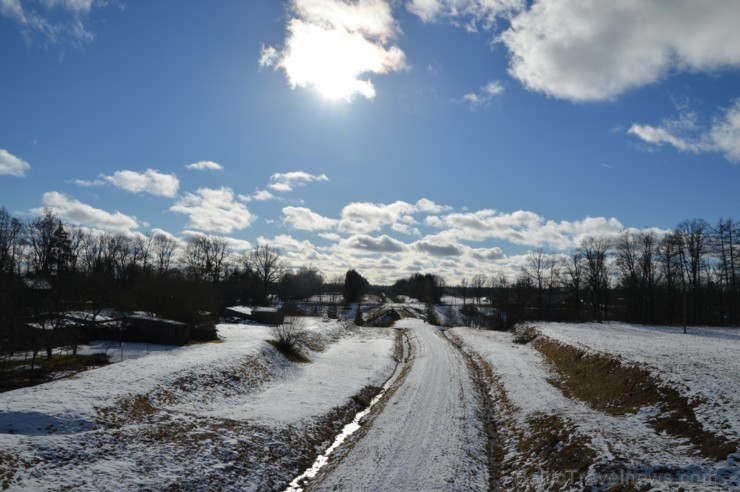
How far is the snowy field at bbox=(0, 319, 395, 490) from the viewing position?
1078 centimetres

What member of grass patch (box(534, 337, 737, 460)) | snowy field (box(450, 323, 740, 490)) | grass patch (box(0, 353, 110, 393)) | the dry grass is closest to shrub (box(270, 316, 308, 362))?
grass patch (box(0, 353, 110, 393))

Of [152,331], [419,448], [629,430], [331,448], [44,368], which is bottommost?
[331,448]

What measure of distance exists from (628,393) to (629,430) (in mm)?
5547

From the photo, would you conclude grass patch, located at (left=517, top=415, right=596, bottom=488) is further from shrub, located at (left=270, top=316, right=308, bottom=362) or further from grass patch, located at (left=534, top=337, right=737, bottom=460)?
shrub, located at (left=270, top=316, right=308, bottom=362)

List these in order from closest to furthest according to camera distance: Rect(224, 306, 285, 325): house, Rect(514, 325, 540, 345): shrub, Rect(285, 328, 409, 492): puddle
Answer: Rect(285, 328, 409, 492): puddle → Rect(514, 325, 540, 345): shrub → Rect(224, 306, 285, 325): house

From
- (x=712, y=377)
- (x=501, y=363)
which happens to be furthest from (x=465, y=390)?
(x=712, y=377)

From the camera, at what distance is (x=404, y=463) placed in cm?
1282

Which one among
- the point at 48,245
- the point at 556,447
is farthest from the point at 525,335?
the point at 48,245

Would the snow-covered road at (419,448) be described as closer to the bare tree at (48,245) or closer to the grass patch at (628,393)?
the grass patch at (628,393)

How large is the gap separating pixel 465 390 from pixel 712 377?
11111 millimetres

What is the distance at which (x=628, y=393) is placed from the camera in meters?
18.3

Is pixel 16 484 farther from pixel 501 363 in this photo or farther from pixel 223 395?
pixel 501 363

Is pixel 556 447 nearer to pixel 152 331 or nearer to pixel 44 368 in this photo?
pixel 44 368

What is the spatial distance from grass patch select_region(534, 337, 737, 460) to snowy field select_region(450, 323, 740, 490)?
330 millimetres
